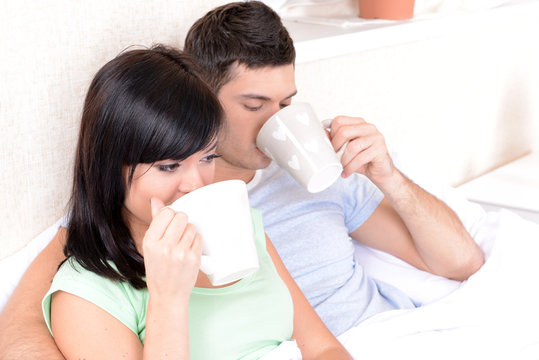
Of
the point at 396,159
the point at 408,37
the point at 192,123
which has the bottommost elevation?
the point at 396,159

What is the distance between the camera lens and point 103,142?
0.90 m

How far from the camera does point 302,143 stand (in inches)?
42.3

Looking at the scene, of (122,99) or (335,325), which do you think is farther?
(335,325)

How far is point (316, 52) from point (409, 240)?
1.50 feet

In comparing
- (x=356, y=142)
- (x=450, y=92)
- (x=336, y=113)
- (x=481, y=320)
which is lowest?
(x=481, y=320)

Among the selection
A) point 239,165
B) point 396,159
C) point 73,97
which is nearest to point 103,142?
point 73,97

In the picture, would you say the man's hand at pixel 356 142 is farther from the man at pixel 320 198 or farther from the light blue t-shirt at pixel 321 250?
the light blue t-shirt at pixel 321 250

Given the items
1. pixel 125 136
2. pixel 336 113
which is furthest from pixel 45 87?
pixel 336 113

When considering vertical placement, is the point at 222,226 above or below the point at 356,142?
above

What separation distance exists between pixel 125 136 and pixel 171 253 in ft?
0.63

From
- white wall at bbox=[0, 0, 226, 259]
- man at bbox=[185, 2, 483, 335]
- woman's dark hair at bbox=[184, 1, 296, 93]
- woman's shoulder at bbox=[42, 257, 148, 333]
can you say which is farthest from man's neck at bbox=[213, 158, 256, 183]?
woman's shoulder at bbox=[42, 257, 148, 333]

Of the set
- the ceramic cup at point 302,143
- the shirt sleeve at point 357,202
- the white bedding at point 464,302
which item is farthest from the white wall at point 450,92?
the ceramic cup at point 302,143

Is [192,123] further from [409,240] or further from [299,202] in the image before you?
[409,240]

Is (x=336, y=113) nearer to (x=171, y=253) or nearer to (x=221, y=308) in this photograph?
(x=221, y=308)
